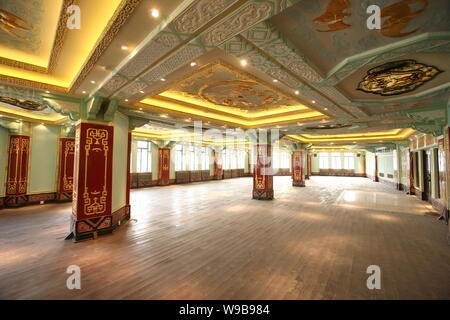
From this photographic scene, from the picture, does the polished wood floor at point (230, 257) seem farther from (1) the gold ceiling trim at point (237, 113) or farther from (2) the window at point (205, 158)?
(2) the window at point (205, 158)

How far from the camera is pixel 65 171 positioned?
323 inches

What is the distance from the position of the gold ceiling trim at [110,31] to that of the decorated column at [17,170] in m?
6.50

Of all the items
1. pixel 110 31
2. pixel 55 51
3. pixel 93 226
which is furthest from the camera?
pixel 93 226

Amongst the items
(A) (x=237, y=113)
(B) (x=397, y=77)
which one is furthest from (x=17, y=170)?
(B) (x=397, y=77)

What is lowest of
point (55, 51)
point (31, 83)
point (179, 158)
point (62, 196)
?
point (62, 196)

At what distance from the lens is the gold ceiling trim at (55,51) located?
7.61 feet

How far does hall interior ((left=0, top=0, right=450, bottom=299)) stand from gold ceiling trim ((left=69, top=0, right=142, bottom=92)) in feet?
0.05

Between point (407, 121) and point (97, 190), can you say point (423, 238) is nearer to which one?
point (407, 121)

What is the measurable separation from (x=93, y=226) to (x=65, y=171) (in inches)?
211

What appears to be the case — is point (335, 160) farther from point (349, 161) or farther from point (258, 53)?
point (258, 53)

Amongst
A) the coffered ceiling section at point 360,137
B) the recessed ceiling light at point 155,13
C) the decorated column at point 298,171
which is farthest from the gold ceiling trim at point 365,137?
the recessed ceiling light at point 155,13

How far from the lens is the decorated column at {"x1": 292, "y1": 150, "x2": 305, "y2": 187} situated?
563 inches
